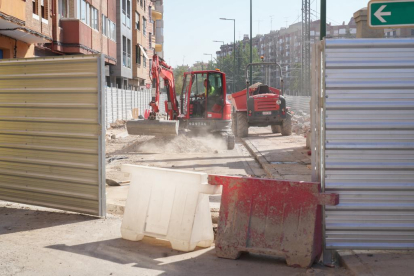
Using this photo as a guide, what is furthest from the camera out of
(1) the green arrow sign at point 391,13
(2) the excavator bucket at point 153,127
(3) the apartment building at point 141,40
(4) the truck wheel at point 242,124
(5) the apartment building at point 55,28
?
(3) the apartment building at point 141,40

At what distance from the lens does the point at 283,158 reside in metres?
16.4

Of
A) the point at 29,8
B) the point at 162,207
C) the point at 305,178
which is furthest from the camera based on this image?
the point at 29,8

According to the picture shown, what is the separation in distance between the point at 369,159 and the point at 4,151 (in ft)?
19.6

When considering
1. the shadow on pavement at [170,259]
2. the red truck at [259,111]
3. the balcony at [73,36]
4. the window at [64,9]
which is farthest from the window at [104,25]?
the shadow on pavement at [170,259]

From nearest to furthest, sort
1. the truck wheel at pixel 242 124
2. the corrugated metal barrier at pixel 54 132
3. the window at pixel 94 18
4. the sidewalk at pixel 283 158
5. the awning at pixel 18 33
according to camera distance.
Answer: the corrugated metal barrier at pixel 54 132
the sidewalk at pixel 283 158
the awning at pixel 18 33
the truck wheel at pixel 242 124
the window at pixel 94 18

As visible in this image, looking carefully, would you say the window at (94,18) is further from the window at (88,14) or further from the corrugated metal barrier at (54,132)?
the corrugated metal barrier at (54,132)

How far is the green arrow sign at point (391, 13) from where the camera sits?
7082 millimetres

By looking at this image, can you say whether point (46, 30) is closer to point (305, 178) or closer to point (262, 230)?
point (305, 178)

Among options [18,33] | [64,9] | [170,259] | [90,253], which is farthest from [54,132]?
[64,9]

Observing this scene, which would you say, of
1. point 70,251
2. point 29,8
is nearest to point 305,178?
point 70,251

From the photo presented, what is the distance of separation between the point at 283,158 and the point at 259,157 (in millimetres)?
724

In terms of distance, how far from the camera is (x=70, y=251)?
6.47 meters

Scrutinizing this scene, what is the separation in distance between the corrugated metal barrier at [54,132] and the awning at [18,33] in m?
9.43

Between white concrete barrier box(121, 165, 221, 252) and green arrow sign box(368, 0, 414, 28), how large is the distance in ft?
9.61
